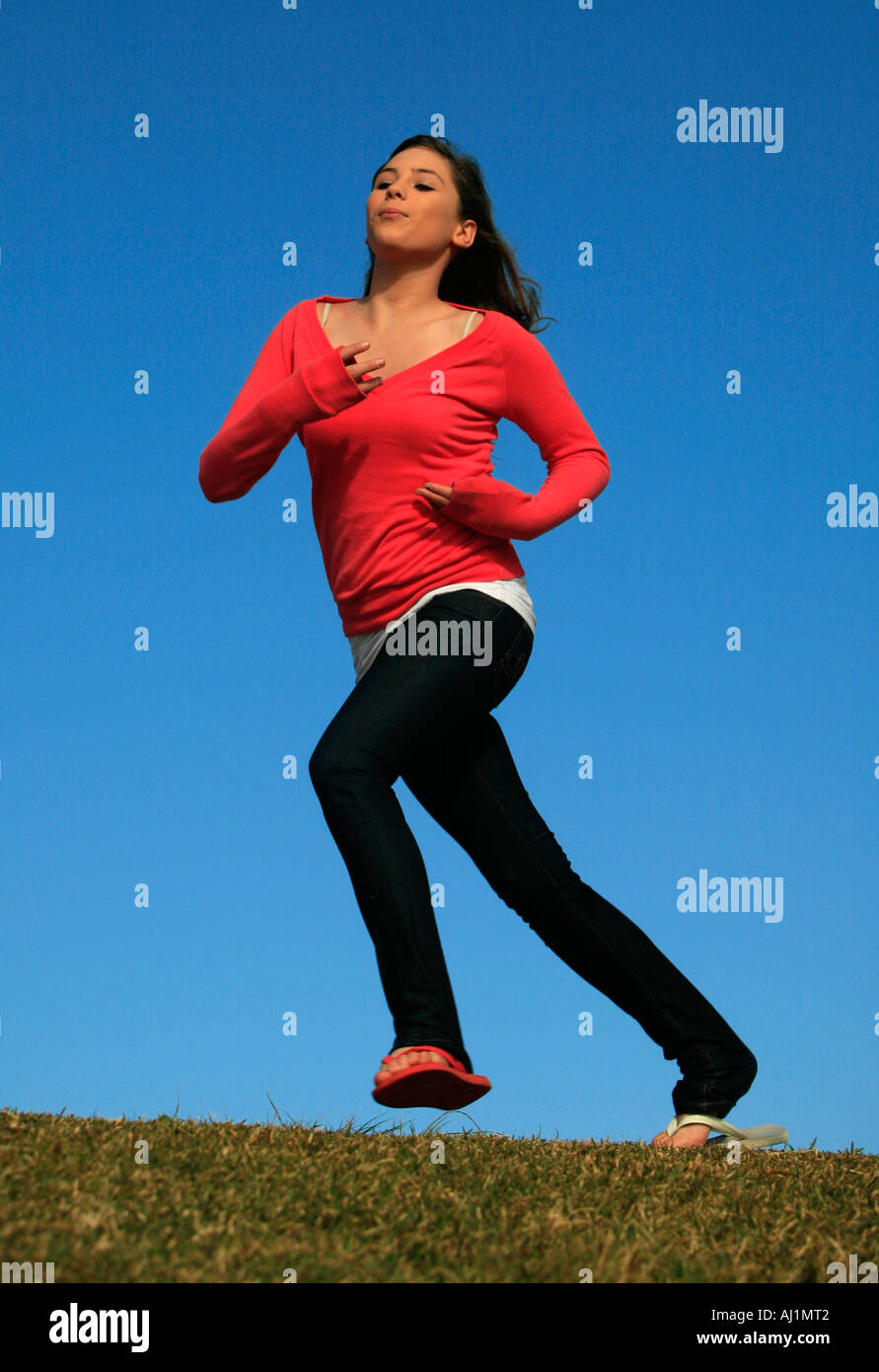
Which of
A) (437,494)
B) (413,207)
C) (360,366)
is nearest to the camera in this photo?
(360,366)

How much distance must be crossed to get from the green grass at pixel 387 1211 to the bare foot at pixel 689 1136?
47 cm

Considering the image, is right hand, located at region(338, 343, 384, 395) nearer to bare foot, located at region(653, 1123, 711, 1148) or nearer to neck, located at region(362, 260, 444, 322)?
neck, located at region(362, 260, 444, 322)

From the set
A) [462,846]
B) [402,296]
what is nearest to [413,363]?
[402,296]

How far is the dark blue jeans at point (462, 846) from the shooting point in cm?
363

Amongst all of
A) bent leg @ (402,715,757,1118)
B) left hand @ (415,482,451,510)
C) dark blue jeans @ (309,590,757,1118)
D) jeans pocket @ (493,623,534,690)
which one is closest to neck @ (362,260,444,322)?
left hand @ (415,482,451,510)

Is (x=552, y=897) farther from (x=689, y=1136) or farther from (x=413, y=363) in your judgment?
(x=413, y=363)

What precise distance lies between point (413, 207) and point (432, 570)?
1.29m

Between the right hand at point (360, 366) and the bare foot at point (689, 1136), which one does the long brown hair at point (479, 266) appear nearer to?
the right hand at point (360, 366)

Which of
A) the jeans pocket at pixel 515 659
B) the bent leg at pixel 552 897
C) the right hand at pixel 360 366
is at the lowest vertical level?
the bent leg at pixel 552 897

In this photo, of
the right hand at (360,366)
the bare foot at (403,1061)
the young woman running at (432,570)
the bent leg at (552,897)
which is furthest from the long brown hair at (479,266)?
the bare foot at (403,1061)

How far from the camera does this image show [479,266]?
4.77 meters
